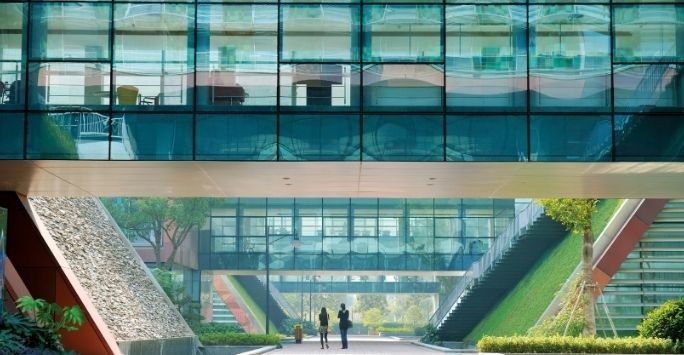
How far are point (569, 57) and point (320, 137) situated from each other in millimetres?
5954

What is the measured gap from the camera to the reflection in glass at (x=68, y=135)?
88.6 feet

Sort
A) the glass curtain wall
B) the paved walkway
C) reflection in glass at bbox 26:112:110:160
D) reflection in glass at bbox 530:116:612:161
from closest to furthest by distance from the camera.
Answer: reflection in glass at bbox 26:112:110:160 < reflection in glass at bbox 530:116:612:161 < the paved walkway < the glass curtain wall

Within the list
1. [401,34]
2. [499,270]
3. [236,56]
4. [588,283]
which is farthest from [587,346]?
[499,270]

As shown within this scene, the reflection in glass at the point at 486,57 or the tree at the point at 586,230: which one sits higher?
the reflection in glass at the point at 486,57

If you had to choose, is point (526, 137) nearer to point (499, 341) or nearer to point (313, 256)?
point (499, 341)

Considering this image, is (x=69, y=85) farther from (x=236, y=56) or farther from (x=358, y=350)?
(x=358, y=350)

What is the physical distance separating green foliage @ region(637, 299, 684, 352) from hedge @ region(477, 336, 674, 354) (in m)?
0.52

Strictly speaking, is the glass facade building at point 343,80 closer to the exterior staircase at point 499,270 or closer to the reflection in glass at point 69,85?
the reflection in glass at point 69,85

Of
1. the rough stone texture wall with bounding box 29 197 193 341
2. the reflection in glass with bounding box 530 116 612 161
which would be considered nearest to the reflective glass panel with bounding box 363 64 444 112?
the reflection in glass with bounding box 530 116 612 161

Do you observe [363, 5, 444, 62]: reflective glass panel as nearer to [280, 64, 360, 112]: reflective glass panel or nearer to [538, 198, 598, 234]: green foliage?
[280, 64, 360, 112]: reflective glass panel

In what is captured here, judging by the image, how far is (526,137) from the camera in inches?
1075

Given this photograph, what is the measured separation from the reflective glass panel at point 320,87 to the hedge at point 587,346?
10.3 meters

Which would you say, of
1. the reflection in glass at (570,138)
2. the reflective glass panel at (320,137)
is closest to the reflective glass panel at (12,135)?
the reflective glass panel at (320,137)

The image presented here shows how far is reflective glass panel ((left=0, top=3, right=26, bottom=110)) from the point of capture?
27.3 meters
